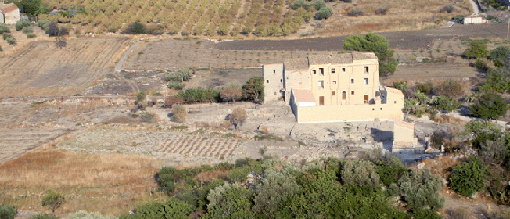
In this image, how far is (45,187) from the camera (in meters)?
28.3

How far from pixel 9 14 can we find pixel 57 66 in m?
24.0

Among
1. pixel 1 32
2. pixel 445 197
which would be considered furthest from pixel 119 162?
pixel 1 32

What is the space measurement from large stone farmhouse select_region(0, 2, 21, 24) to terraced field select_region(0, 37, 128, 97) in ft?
40.1

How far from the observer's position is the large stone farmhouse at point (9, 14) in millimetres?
78500

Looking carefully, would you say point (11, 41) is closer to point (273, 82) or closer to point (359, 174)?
point (273, 82)

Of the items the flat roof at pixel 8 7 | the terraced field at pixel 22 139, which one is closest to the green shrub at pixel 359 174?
the terraced field at pixel 22 139

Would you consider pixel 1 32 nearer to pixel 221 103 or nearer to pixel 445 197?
pixel 221 103

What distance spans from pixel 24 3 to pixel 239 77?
46.2m

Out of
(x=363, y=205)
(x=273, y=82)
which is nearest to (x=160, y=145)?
(x=273, y=82)

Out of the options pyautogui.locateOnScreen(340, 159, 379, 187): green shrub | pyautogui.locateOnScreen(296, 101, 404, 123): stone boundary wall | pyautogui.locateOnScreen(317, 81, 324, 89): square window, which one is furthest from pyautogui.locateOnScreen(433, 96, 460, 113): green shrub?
pyautogui.locateOnScreen(340, 159, 379, 187): green shrub

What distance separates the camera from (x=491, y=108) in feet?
120

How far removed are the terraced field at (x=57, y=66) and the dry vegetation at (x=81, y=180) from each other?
63.0ft

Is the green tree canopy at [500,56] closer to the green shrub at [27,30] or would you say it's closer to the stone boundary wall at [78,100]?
the stone boundary wall at [78,100]

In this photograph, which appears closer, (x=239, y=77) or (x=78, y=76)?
(x=239, y=77)
